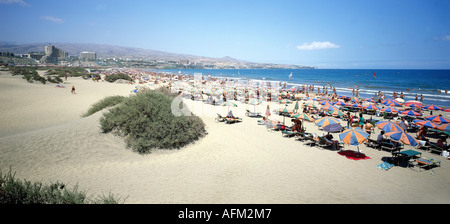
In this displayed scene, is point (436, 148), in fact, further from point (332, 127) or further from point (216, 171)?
point (216, 171)

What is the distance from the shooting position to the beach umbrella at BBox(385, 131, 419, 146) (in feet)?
25.2

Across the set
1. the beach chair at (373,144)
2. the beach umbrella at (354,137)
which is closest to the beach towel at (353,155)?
the beach umbrella at (354,137)

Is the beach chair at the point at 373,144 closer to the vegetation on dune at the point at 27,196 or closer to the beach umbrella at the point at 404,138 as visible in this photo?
the beach umbrella at the point at 404,138

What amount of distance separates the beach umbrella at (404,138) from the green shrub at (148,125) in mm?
8115

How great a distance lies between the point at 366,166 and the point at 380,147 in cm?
289

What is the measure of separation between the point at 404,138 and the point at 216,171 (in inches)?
283

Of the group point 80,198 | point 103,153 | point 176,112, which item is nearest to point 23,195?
point 80,198

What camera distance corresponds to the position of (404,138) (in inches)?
308

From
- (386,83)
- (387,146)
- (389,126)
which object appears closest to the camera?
(389,126)

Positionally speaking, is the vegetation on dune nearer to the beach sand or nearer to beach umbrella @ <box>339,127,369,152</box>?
the beach sand

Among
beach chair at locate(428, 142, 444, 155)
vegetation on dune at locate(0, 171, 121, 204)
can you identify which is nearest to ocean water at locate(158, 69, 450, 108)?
beach chair at locate(428, 142, 444, 155)

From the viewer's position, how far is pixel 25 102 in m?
16.2

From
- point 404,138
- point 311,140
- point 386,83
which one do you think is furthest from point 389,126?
point 386,83
